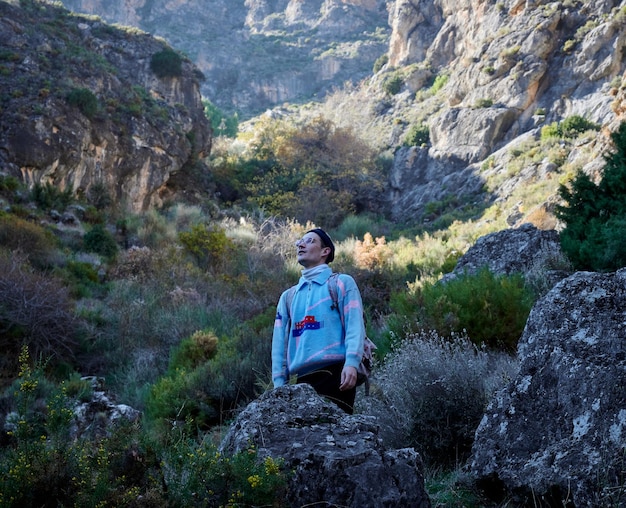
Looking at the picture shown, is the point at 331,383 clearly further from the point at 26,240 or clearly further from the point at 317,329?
the point at 26,240

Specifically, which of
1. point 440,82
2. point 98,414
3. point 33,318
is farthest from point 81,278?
point 440,82

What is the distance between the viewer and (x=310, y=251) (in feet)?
11.8

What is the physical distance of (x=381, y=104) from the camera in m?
39.6

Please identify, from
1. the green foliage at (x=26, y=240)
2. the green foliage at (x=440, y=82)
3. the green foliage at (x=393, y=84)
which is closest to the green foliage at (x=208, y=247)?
the green foliage at (x=26, y=240)

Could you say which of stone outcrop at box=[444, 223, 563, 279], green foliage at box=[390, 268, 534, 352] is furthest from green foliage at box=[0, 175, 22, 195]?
green foliage at box=[390, 268, 534, 352]

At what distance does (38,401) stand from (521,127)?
80.9 feet

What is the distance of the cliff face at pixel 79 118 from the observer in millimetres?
17289

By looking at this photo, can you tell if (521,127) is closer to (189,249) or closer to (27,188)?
(189,249)

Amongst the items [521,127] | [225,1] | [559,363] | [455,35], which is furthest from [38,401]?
[225,1]

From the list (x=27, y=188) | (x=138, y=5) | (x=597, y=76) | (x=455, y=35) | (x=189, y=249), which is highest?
(x=138, y=5)

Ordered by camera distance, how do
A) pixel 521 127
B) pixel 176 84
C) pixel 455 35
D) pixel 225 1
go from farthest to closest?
pixel 225 1
pixel 455 35
pixel 176 84
pixel 521 127

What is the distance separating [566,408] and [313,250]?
1720mm

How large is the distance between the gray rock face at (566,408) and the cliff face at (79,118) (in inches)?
664

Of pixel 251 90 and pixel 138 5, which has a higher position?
pixel 138 5
